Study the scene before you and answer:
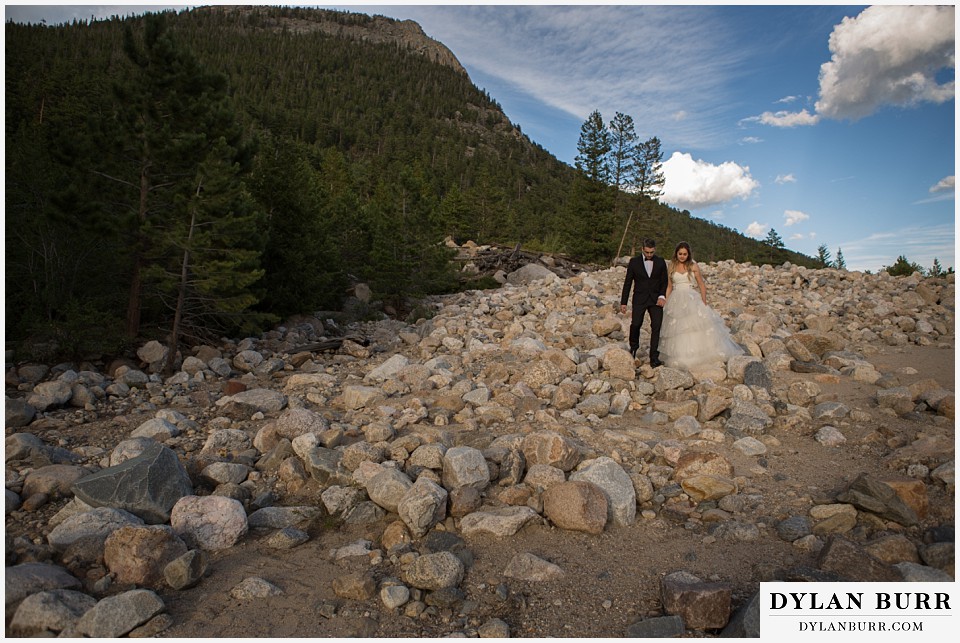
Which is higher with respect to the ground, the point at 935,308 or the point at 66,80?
the point at 66,80

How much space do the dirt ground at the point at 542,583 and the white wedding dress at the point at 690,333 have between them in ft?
9.64

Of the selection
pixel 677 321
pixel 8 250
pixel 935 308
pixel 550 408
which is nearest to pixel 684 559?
pixel 550 408

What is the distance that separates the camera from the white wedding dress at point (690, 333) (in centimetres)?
733

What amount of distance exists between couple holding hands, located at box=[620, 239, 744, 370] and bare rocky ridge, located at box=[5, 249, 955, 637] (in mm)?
458

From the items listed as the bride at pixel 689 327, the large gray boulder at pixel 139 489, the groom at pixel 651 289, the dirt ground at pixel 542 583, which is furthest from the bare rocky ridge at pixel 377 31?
the dirt ground at pixel 542 583

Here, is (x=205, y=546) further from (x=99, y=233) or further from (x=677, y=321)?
(x=99, y=233)

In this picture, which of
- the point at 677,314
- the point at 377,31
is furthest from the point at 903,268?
the point at 377,31

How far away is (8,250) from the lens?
8.64 meters

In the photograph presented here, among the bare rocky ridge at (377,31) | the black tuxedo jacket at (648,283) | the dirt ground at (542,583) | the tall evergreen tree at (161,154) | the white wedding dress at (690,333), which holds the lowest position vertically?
the dirt ground at (542,583)

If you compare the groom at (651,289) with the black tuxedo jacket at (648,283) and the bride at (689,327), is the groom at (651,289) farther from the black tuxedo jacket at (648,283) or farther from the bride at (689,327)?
the bride at (689,327)

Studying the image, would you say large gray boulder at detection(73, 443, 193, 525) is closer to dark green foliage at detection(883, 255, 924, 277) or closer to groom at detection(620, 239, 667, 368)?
groom at detection(620, 239, 667, 368)

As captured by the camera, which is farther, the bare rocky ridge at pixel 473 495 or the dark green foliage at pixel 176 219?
the dark green foliage at pixel 176 219

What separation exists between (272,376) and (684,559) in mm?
7386

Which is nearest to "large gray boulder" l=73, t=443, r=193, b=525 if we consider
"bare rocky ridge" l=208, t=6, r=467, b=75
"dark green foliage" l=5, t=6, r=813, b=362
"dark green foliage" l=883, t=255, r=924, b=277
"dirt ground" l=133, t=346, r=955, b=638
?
"dirt ground" l=133, t=346, r=955, b=638
